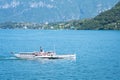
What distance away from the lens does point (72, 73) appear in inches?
3265

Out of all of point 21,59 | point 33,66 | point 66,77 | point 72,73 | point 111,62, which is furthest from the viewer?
point 21,59

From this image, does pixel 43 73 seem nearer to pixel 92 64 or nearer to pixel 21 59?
pixel 92 64

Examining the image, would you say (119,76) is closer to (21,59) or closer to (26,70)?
(26,70)

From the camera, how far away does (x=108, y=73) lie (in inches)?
3248

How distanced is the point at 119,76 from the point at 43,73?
13.6 metres

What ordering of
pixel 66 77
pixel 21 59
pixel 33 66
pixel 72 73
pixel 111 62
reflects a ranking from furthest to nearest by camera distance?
pixel 21 59 < pixel 111 62 < pixel 33 66 < pixel 72 73 < pixel 66 77

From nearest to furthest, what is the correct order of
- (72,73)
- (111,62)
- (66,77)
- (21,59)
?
(66,77), (72,73), (111,62), (21,59)

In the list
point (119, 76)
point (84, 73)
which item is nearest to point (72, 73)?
point (84, 73)

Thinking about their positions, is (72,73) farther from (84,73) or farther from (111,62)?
(111,62)

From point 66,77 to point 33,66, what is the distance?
57.3 ft

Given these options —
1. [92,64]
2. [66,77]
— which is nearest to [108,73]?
[66,77]

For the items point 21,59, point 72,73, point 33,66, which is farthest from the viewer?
point 21,59

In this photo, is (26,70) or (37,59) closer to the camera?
(26,70)

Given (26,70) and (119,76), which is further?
(26,70)
